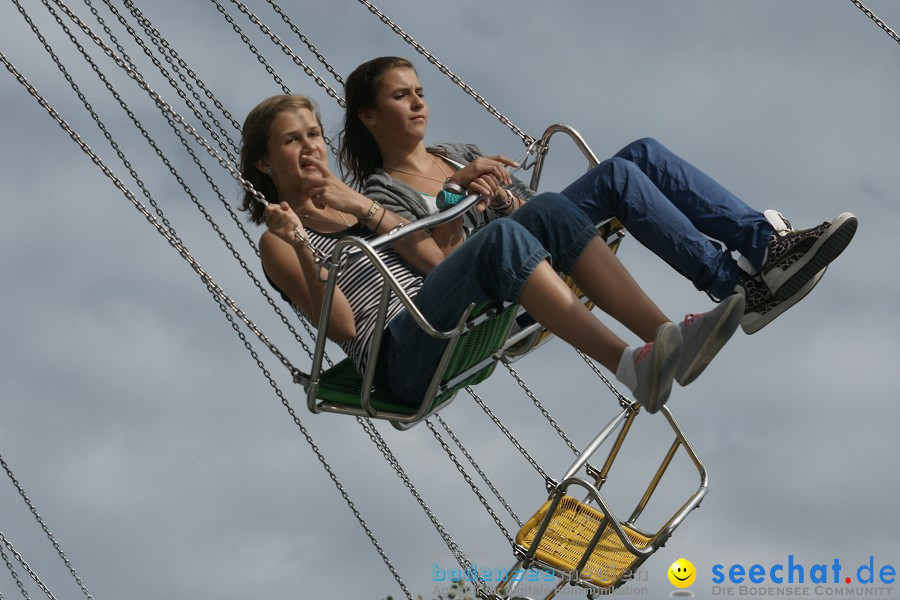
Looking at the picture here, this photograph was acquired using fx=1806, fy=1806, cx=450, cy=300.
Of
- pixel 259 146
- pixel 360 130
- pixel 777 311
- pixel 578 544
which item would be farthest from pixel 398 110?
pixel 578 544

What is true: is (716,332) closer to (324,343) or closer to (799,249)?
(799,249)

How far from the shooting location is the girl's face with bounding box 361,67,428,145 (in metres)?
5.43

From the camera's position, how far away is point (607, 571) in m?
6.00

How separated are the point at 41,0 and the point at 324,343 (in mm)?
2091

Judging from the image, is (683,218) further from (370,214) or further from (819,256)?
(370,214)

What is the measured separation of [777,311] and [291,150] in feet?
4.75

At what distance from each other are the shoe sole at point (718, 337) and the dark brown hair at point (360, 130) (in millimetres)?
1521

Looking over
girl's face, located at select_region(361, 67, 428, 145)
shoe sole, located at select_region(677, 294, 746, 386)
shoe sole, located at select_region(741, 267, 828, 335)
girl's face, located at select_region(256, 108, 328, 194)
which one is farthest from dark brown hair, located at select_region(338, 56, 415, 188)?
shoe sole, located at select_region(677, 294, 746, 386)

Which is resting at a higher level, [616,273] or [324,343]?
[324,343]

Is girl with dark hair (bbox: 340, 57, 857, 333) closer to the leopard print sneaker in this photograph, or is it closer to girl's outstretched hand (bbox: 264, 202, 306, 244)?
the leopard print sneaker

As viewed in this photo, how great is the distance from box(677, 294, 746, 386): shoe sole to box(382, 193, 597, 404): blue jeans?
0.44 meters

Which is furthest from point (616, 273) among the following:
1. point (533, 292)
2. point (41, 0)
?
point (41, 0)

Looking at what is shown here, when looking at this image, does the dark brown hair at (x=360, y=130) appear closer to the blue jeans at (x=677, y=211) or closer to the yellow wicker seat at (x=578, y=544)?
the blue jeans at (x=677, y=211)

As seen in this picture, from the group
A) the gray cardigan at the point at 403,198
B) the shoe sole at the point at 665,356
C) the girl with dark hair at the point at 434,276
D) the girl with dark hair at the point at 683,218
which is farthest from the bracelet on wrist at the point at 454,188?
the shoe sole at the point at 665,356
